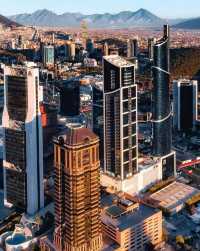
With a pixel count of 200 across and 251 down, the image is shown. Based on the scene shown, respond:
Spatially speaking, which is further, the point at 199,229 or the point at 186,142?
the point at 186,142

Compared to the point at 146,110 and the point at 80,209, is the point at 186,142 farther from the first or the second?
the point at 80,209

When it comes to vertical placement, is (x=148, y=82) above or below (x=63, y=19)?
below

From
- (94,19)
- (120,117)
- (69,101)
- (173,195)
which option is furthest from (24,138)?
(94,19)

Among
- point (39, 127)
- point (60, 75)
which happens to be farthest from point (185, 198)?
point (60, 75)

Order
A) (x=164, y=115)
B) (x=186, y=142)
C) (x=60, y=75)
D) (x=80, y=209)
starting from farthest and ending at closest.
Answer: (x=60, y=75) < (x=186, y=142) < (x=164, y=115) < (x=80, y=209)

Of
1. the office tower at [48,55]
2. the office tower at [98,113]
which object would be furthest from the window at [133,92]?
the office tower at [48,55]

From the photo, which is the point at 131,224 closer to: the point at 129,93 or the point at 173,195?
the point at 173,195
